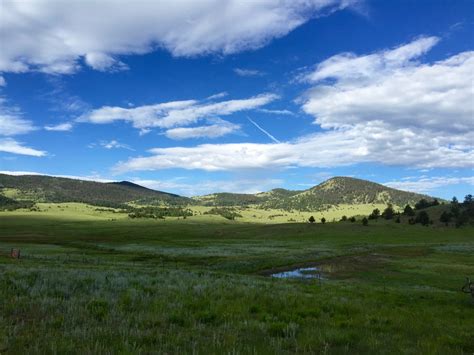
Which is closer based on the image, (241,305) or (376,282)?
(241,305)

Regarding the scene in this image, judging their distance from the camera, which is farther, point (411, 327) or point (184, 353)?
point (411, 327)

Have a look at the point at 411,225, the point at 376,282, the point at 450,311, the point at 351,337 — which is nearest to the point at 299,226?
the point at 411,225

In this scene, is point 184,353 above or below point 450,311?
above

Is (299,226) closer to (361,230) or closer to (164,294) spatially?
(361,230)

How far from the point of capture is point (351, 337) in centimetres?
1121

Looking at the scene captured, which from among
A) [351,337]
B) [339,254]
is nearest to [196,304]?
[351,337]

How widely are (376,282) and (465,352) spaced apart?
25.7 metres

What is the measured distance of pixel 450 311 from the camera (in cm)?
1923

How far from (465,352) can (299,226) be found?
135 metres

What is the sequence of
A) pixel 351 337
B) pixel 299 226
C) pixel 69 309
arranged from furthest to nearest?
pixel 299 226
pixel 69 309
pixel 351 337

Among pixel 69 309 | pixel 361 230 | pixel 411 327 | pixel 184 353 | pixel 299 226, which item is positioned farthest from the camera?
pixel 299 226

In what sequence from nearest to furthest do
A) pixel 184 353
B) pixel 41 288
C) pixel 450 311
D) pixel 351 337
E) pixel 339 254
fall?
pixel 184 353
pixel 351 337
pixel 41 288
pixel 450 311
pixel 339 254

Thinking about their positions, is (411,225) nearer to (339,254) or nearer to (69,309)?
(339,254)

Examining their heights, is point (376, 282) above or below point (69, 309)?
below
